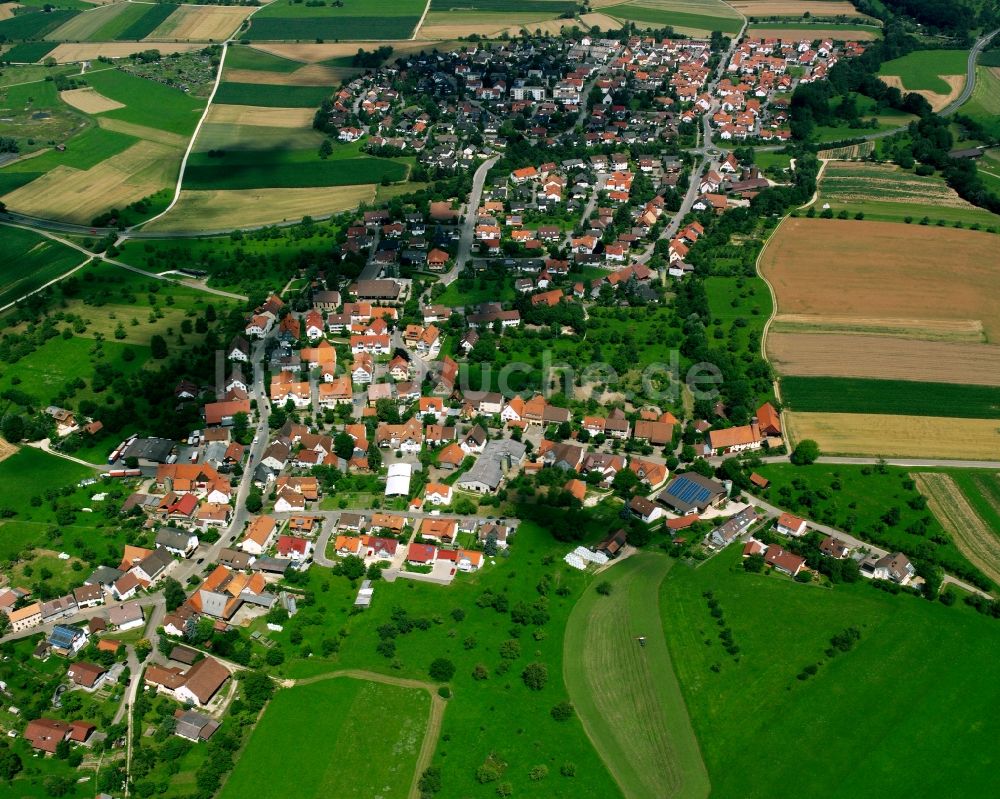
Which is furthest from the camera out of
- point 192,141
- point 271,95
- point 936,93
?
point 271,95

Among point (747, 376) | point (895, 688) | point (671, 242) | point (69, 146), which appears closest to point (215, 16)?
point (69, 146)

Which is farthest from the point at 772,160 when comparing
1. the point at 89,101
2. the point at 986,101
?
the point at 89,101

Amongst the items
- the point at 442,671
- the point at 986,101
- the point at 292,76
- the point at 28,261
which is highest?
the point at 442,671

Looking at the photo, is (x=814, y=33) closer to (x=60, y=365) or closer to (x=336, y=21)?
(x=336, y=21)

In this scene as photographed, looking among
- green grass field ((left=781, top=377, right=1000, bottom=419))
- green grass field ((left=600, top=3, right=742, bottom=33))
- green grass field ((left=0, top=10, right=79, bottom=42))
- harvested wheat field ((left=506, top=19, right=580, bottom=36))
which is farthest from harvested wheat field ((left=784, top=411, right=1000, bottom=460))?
green grass field ((left=0, top=10, right=79, bottom=42))

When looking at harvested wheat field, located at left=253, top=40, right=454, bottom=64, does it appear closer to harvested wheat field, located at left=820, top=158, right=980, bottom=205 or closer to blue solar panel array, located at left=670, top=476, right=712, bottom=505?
harvested wheat field, located at left=820, top=158, right=980, bottom=205

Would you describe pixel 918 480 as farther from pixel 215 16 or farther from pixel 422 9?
pixel 215 16

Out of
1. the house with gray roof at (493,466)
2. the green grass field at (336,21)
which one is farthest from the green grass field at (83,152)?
the house with gray roof at (493,466)
